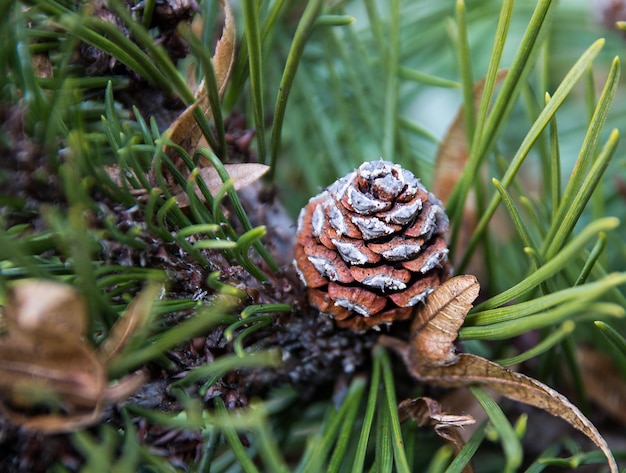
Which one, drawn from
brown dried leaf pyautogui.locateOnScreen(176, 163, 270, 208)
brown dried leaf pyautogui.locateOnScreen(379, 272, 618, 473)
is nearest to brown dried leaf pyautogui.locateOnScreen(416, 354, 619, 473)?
brown dried leaf pyautogui.locateOnScreen(379, 272, 618, 473)

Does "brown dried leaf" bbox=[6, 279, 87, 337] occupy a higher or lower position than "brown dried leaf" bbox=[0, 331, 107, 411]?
higher

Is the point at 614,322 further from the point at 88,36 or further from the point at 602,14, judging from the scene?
the point at 88,36

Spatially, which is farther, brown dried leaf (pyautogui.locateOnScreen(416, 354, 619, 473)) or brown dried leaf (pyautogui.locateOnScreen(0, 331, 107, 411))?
brown dried leaf (pyautogui.locateOnScreen(416, 354, 619, 473))

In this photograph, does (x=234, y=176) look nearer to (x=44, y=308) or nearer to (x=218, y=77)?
(x=218, y=77)

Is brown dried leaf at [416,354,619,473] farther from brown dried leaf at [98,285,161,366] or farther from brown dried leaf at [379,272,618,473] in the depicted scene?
brown dried leaf at [98,285,161,366]

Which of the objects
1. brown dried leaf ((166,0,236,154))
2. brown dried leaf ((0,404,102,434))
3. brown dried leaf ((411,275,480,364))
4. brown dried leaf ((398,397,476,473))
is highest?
brown dried leaf ((166,0,236,154))

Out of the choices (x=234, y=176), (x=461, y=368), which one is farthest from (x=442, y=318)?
(x=234, y=176)

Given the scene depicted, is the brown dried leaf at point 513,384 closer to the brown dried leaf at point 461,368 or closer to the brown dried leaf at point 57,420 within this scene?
the brown dried leaf at point 461,368

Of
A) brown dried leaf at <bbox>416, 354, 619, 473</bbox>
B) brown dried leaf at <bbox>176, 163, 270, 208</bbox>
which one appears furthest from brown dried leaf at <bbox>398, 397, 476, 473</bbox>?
brown dried leaf at <bbox>176, 163, 270, 208</bbox>
